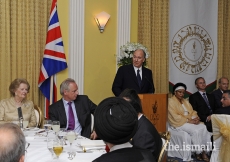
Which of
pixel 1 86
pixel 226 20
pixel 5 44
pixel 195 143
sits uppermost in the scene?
pixel 226 20

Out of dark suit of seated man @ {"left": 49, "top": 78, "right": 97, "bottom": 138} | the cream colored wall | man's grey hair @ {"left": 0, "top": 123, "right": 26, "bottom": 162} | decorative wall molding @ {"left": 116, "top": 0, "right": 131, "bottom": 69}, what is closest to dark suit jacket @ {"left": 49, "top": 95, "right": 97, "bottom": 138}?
dark suit of seated man @ {"left": 49, "top": 78, "right": 97, "bottom": 138}

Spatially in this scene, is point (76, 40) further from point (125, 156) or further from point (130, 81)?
point (125, 156)

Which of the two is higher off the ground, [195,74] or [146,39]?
[146,39]

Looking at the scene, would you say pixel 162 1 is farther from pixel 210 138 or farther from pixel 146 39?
pixel 210 138

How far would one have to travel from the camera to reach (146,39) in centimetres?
628

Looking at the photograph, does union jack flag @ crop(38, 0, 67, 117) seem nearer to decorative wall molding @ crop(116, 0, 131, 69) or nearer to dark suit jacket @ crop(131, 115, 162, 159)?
decorative wall molding @ crop(116, 0, 131, 69)

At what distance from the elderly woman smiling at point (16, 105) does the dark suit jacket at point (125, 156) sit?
97.9 inches

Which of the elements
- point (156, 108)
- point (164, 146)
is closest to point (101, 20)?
point (156, 108)

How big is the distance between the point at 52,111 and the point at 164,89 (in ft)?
10.3

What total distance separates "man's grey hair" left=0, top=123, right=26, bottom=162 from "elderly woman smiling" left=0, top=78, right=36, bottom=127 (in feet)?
8.40

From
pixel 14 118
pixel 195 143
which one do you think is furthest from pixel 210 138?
pixel 14 118

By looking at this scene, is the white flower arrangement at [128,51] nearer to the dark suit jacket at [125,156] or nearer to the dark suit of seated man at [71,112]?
the dark suit of seated man at [71,112]

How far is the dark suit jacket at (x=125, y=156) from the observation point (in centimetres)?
163

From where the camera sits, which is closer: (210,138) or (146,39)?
(210,138)
